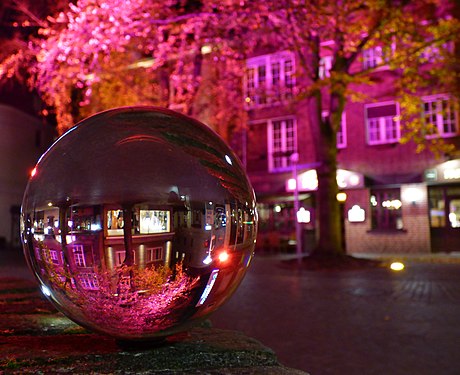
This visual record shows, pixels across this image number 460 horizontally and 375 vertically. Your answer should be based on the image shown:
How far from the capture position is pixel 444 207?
2141 centimetres

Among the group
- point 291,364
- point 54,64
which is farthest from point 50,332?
point 54,64

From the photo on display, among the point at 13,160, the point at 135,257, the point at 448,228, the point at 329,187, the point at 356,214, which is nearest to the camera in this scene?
the point at 135,257

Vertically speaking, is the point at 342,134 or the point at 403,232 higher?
the point at 342,134

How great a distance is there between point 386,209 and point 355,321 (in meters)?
16.6

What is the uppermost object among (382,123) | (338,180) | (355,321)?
(382,123)

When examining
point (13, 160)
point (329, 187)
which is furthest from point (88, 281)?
point (13, 160)

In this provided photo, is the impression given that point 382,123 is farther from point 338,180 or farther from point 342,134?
point 338,180

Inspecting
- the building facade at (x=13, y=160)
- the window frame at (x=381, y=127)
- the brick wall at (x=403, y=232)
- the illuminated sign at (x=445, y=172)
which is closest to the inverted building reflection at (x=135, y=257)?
the illuminated sign at (x=445, y=172)

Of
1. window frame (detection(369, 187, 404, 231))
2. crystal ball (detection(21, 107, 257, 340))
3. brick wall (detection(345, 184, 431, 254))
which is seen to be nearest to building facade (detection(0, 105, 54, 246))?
brick wall (detection(345, 184, 431, 254))

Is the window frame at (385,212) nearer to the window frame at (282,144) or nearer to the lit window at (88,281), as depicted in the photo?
the window frame at (282,144)

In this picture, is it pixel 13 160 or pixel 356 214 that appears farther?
pixel 13 160

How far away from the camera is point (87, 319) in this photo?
258cm

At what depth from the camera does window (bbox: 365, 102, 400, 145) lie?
891 inches

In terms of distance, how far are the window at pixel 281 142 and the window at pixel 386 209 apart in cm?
504
